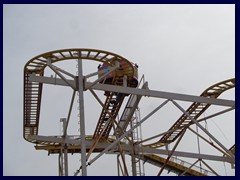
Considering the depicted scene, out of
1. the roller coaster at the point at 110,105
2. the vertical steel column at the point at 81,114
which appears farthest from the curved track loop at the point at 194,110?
the vertical steel column at the point at 81,114

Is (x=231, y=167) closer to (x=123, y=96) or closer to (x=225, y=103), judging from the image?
(x=225, y=103)

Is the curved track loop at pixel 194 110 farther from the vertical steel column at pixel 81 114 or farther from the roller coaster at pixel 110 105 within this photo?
the vertical steel column at pixel 81 114

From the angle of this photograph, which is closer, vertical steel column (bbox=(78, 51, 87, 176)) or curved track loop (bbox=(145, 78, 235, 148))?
vertical steel column (bbox=(78, 51, 87, 176))

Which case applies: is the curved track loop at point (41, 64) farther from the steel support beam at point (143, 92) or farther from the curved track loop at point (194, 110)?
the curved track loop at point (194, 110)

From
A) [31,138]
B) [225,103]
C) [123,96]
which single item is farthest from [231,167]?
[31,138]

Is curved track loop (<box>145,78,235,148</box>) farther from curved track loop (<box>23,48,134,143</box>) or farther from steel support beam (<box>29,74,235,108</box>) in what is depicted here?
curved track loop (<box>23,48,134,143</box>)

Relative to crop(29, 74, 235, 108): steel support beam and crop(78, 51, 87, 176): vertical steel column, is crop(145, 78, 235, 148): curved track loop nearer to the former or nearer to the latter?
crop(29, 74, 235, 108): steel support beam

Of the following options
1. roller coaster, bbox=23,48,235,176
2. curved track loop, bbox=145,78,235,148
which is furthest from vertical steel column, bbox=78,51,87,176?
curved track loop, bbox=145,78,235,148

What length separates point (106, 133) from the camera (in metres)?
26.3

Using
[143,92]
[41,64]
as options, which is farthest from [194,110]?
[41,64]

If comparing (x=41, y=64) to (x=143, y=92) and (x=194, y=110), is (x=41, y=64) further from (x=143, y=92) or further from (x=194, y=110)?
(x=194, y=110)

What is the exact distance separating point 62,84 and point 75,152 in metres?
11.1

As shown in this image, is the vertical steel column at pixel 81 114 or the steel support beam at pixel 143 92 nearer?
the vertical steel column at pixel 81 114
